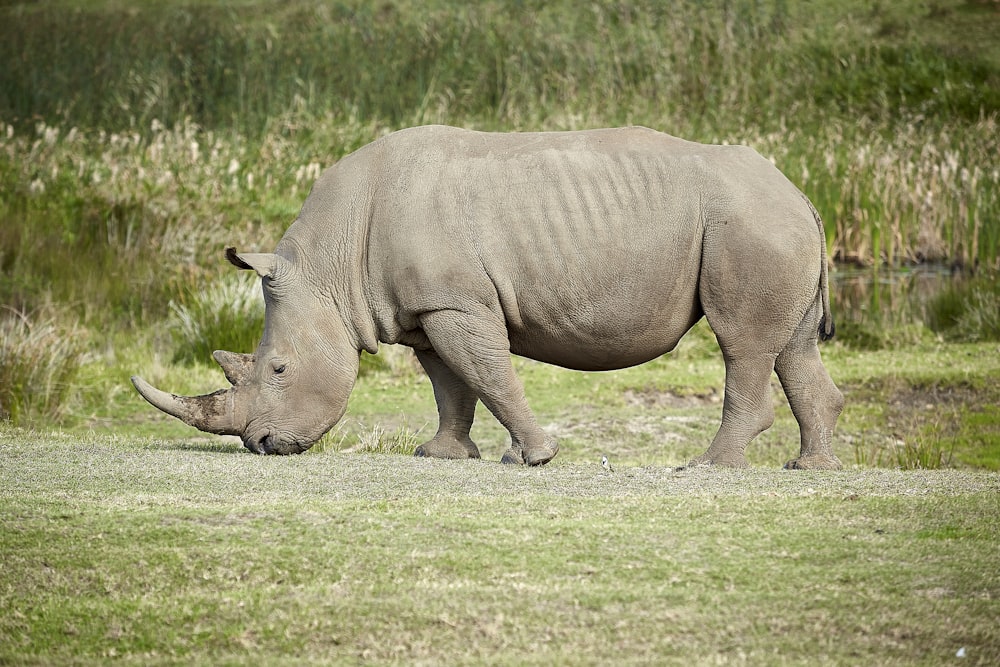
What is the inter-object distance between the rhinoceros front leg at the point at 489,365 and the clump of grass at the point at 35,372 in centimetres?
390

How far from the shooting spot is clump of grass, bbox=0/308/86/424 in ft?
33.4

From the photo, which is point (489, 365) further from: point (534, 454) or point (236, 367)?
point (236, 367)

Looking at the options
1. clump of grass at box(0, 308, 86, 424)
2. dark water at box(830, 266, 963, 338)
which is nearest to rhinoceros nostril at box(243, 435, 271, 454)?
clump of grass at box(0, 308, 86, 424)

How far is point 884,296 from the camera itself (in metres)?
15.2

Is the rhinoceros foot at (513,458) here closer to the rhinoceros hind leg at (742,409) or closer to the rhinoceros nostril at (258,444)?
the rhinoceros hind leg at (742,409)

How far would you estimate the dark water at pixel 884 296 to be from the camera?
47.1ft

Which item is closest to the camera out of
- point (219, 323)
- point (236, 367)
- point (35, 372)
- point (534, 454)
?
point (534, 454)

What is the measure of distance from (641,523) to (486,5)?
73.6 feet

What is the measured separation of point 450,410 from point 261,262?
139 cm

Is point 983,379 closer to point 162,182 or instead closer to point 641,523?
point 641,523

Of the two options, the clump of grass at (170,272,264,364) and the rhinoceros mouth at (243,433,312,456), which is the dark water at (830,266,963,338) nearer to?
the clump of grass at (170,272,264,364)

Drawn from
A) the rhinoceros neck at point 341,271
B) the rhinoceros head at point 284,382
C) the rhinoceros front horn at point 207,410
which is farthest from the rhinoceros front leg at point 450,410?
the rhinoceros front horn at point 207,410

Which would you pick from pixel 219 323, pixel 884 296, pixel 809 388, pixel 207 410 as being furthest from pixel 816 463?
pixel 884 296

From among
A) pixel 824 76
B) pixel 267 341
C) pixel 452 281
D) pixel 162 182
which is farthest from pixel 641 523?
pixel 824 76
